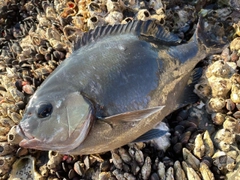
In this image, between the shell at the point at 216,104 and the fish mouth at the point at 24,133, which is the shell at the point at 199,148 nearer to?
the shell at the point at 216,104

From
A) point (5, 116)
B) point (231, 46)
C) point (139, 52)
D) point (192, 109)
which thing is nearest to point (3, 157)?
point (5, 116)

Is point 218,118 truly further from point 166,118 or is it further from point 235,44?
point 235,44

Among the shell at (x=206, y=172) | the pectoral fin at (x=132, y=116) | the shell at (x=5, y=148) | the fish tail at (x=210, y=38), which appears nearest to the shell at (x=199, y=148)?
the shell at (x=206, y=172)

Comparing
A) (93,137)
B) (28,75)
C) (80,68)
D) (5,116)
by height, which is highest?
(80,68)

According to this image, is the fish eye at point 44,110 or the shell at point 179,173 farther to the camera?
the shell at point 179,173

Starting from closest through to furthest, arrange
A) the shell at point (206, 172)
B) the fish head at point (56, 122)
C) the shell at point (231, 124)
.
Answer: the fish head at point (56, 122)
the shell at point (206, 172)
the shell at point (231, 124)

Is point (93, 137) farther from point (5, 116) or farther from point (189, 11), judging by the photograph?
point (189, 11)
